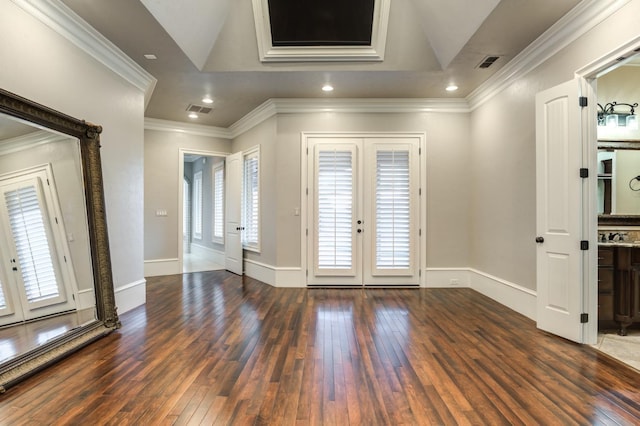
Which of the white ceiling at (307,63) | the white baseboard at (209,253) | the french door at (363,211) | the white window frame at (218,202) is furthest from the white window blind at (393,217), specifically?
the white baseboard at (209,253)

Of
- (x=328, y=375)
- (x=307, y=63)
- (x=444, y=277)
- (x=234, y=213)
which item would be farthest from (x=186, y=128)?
(x=328, y=375)

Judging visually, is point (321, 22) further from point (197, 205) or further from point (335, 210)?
point (197, 205)

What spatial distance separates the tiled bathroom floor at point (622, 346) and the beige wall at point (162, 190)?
635cm

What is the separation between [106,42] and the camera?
3.31 meters

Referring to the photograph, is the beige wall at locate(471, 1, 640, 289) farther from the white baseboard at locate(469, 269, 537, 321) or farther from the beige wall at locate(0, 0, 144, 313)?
the beige wall at locate(0, 0, 144, 313)

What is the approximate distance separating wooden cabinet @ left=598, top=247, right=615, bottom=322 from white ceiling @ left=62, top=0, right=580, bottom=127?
2293 millimetres

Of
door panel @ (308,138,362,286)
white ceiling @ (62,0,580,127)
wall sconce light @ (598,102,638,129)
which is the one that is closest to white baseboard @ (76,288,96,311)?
white ceiling @ (62,0,580,127)

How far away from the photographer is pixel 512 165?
402 cm

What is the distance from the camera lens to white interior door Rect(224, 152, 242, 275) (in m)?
6.12

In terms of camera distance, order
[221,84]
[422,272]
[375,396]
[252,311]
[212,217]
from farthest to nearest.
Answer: [212,217] < [422,272] < [221,84] < [252,311] < [375,396]

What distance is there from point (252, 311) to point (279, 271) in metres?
1.29

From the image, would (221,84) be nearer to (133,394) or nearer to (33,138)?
(33,138)

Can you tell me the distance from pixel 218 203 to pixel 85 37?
4.90m

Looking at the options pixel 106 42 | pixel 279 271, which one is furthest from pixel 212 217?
pixel 106 42
